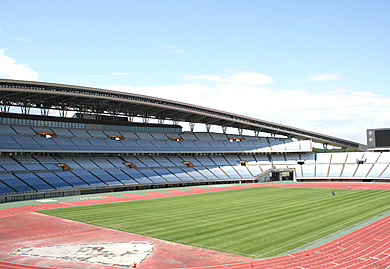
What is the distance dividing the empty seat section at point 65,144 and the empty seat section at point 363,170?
201 ft

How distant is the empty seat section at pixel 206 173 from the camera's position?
2989 inches

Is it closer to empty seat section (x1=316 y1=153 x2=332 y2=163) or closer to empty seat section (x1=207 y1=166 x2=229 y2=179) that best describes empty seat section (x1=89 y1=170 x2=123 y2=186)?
empty seat section (x1=207 y1=166 x2=229 y2=179)

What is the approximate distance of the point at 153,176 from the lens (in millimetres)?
68062

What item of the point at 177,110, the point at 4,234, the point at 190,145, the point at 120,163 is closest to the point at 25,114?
the point at 120,163

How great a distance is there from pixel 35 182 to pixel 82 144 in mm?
15410

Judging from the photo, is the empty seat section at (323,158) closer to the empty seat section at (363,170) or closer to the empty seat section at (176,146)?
the empty seat section at (363,170)

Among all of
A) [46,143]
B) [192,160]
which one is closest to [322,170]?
[192,160]

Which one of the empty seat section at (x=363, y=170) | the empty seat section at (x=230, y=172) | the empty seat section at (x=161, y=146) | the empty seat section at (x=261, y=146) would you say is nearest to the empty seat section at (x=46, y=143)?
the empty seat section at (x=161, y=146)

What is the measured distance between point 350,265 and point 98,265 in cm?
1416

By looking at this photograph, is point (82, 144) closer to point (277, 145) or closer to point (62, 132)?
point (62, 132)

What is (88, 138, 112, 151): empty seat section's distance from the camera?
221 ft

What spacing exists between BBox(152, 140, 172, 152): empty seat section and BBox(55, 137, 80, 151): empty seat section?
19.2m

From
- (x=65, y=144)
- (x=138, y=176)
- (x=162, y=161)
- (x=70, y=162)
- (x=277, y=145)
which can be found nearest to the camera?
(x=70, y=162)

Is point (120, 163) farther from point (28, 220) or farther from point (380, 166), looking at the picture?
point (380, 166)
